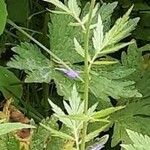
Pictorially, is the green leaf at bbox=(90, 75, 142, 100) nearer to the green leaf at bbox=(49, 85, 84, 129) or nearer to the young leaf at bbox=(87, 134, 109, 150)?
the young leaf at bbox=(87, 134, 109, 150)

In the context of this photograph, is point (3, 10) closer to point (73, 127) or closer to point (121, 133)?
point (121, 133)

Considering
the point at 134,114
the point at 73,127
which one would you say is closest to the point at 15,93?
the point at 134,114

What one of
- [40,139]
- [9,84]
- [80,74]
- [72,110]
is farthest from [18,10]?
[72,110]

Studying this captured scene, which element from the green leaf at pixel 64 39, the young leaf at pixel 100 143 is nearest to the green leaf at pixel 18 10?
the green leaf at pixel 64 39

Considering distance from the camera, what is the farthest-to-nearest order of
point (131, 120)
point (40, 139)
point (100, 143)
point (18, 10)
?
point (18, 10) < point (131, 120) < point (40, 139) < point (100, 143)

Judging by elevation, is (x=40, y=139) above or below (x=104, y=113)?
below

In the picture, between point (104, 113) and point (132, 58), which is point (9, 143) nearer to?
point (104, 113)

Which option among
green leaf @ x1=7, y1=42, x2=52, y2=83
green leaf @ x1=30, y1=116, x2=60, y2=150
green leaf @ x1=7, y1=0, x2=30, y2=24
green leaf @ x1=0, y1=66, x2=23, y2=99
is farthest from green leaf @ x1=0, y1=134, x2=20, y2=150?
green leaf @ x1=7, y1=0, x2=30, y2=24
